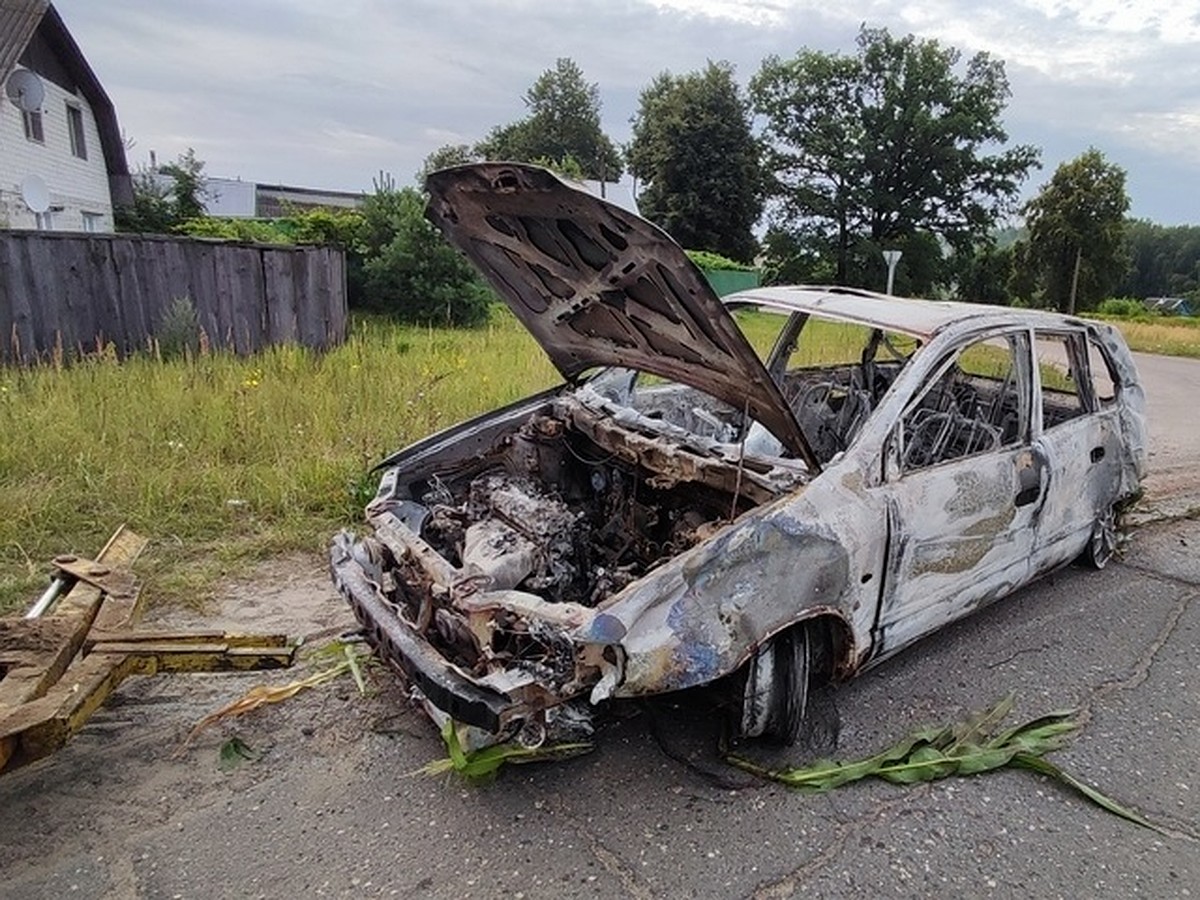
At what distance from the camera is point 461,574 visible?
2902mm

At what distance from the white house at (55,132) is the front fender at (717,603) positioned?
15291 mm

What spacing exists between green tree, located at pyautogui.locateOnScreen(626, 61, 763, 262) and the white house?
2132 centimetres

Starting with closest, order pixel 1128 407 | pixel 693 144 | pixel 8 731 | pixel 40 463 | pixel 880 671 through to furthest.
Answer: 1. pixel 8 731
2. pixel 880 671
3. pixel 1128 407
4. pixel 40 463
5. pixel 693 144

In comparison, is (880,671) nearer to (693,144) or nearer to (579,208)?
(579,208)

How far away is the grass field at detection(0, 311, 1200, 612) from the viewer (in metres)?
4.78

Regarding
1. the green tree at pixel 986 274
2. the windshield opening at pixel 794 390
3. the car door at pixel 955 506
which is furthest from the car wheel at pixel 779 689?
the green tree at pixel 986 274

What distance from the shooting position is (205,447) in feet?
19.9

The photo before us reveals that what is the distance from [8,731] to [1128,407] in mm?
5546

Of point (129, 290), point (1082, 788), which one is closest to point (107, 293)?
point (129, 290)

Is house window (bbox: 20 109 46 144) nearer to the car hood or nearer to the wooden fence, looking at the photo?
the wooden fence

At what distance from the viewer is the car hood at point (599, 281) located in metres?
2.78

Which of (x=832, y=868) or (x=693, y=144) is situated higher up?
(x=693, y=144)

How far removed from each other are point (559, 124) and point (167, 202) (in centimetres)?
4352

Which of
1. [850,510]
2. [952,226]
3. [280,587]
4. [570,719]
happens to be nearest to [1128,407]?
[850,510]
